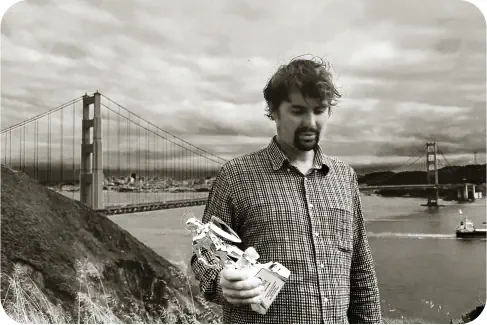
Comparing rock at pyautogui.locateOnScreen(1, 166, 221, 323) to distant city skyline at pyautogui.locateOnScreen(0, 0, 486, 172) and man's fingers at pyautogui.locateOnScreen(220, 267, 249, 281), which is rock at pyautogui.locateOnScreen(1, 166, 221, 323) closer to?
distant city skyline at pyautogui.locateOnScreen(0, 0, 486, 172)

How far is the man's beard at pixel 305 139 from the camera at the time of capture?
3.99 feet

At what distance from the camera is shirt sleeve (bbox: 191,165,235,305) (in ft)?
3.55

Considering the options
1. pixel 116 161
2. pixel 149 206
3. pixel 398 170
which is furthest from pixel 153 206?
pixel 398 170

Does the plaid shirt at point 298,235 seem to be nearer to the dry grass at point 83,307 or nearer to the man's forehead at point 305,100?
the man's forehead at point 305,100

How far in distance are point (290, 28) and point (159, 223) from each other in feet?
3.14

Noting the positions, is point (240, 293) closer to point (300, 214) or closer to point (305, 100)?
point (300, 214)

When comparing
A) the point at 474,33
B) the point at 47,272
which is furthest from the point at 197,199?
the point at 474,33

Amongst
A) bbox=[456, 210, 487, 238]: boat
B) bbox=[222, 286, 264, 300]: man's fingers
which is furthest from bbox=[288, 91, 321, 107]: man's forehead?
bbox=[456, 210, 487, 238]: boat

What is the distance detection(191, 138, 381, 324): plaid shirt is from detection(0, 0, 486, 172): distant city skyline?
939 millimetres

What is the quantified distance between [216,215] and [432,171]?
4.63ft

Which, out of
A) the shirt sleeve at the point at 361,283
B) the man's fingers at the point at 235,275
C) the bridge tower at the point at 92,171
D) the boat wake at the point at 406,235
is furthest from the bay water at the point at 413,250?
the man's fingers at the point at 235,275

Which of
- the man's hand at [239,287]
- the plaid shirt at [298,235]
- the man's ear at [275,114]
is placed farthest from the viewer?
the man's ear at [275,114]

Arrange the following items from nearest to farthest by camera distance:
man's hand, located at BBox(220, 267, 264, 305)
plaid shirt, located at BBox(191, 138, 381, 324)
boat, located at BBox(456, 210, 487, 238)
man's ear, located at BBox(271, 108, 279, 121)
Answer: man's hand, located at BBox(220, 267, 264, 305)
plaid shirt, located at BBox(191, 138, 381, 324)
man's ear, located at BBox(271, 108, 279, 121)
boat, located at BBox(456, 210, 487, 238)

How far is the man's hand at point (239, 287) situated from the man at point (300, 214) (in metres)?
0.02
